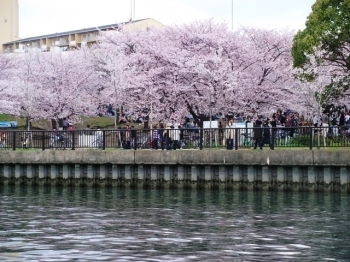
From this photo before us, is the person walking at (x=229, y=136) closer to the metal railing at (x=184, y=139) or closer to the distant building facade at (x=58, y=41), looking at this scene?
the metal railing at (x=184, y=139)

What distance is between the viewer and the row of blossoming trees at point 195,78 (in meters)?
55.8

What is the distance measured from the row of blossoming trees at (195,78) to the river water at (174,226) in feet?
62.9

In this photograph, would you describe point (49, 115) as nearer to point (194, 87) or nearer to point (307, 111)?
point (194, 87)

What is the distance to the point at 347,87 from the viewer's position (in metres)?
47.6

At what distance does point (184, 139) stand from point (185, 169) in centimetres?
236

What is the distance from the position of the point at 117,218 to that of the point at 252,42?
3645cm

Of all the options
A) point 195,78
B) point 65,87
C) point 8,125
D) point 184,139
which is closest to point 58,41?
point 8,125

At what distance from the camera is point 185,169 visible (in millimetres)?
38125

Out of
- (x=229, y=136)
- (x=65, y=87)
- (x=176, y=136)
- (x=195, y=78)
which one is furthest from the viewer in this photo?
(x=65, y=87)

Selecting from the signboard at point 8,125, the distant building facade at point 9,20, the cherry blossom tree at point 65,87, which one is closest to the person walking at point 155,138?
the cherry blossom tree at point 65,87

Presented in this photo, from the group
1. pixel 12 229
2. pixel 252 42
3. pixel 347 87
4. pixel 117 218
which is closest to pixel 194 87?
pixel 252 42

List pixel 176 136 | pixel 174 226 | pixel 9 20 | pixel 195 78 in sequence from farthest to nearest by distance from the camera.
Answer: pixel 9 20 → pixel 195 78 → pixel 176 136 → pixel 174 226

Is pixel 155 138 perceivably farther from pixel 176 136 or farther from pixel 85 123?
pixel 85 123

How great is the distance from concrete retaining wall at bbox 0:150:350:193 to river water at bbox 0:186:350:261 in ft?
3.68
